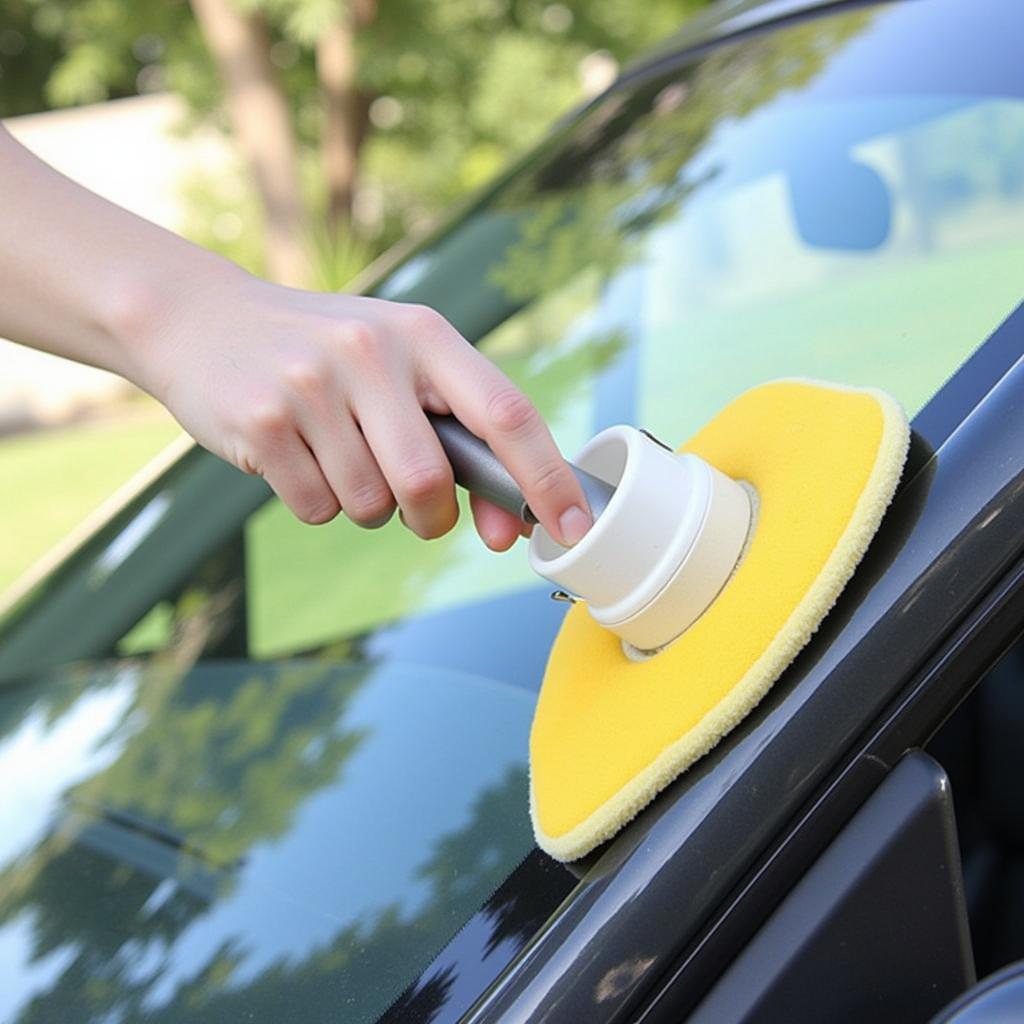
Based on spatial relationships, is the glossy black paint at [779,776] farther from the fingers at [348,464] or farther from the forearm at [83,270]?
the forearm at [83,270]

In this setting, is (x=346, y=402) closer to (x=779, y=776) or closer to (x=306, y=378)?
(x=306, y=378)

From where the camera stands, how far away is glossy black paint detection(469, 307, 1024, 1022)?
2.64 ft

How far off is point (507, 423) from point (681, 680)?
0.20 metres

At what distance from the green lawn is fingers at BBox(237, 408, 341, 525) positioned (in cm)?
632

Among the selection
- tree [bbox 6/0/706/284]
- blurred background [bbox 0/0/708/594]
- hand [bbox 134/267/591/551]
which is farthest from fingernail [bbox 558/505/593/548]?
blurred background [bbox 0/0/708/594]

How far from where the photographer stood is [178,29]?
1272cm

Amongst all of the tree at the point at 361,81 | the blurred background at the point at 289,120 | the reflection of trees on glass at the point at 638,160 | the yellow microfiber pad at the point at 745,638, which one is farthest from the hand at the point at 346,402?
the blurred background at the point at 289,120

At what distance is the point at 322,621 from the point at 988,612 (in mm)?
862

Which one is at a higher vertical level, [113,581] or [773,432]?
[773,432]

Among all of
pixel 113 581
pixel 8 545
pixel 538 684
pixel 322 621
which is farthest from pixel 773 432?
pixel 8 545

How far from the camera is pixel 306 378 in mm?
777

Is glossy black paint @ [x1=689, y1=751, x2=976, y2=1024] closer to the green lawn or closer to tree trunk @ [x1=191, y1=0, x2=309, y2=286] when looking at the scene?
the green lawn

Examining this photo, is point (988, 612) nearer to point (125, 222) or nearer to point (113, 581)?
point (125, 222)

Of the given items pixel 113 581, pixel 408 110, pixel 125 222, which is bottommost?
pixel 408 110
